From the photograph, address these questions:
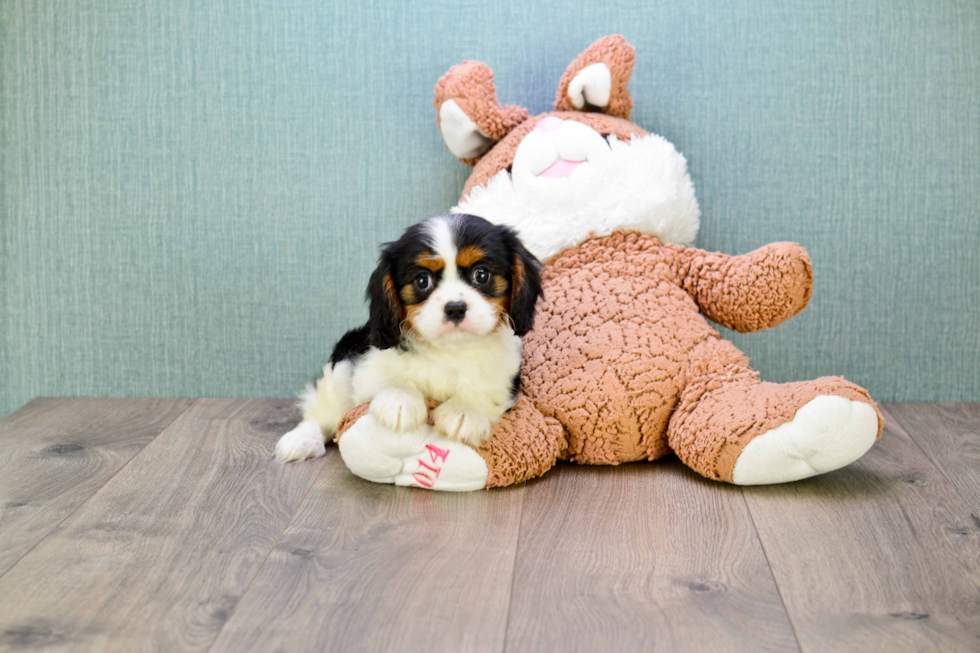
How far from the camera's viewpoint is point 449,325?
1562 mm

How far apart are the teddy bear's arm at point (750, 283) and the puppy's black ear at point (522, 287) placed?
0.50 m

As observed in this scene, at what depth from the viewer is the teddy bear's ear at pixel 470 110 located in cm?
203

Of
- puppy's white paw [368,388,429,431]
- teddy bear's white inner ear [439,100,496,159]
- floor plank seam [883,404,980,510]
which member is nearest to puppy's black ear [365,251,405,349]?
puppy's white paw [368,388,429,431]

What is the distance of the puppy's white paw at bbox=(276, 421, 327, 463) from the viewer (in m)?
1.95

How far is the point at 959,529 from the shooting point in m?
1.53

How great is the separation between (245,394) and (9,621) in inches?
49.6

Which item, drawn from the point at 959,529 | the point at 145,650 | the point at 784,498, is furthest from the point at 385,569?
the point at 959,529

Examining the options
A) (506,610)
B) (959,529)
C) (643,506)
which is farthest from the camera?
(643,506)

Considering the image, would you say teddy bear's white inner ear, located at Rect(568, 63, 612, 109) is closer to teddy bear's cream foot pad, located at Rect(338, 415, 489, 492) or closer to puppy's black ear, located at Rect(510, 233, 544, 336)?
puppy's black ear, located at Rect(510, 233, 544, 336)

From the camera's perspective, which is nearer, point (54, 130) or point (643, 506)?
point (643, 506)

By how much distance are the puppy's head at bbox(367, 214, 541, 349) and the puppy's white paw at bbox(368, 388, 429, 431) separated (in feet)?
0.34

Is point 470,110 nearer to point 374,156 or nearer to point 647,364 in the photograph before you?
point 374,156

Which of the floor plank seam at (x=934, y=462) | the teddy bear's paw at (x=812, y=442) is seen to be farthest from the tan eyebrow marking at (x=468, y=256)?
the floor plank seam at (x=934, y=462)

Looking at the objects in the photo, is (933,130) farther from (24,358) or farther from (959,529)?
(24,358)
